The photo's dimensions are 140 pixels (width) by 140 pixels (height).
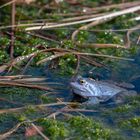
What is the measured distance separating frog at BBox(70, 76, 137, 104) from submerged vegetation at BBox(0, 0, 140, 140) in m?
0.10

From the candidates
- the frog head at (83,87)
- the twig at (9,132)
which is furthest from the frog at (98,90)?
the twig at (9,132)

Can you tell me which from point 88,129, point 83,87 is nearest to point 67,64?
point 83,87

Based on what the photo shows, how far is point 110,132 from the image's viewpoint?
4.11 metres

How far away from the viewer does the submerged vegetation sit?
13.7ft

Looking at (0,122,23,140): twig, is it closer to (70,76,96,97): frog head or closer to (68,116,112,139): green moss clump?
(68,116,112,139): green moss clump

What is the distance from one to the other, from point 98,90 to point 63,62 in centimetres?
62

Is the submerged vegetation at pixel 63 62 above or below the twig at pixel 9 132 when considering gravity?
above

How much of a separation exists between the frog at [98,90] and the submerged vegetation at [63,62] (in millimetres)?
99

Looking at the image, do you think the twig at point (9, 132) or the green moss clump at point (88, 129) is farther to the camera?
the green moss clump at point (88, 129)

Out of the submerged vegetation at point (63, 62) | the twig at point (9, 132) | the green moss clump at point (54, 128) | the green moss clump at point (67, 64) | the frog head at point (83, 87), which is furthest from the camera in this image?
the green moss clump at point (67, 64)

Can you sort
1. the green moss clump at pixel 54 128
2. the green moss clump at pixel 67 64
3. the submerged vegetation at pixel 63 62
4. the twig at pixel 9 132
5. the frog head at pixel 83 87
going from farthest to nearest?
the green moss clump at pixel 67 64
the frog head at pixel 83 87
the submerged vegetation at pixel 63 62
the green moss clump at pixel 54 128
the twig at pixel 9 132

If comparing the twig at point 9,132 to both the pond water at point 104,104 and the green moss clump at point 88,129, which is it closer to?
the pond water at point 104,104

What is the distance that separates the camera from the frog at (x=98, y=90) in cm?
471

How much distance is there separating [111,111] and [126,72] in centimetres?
86
